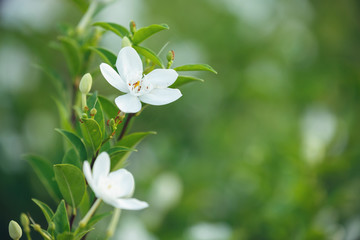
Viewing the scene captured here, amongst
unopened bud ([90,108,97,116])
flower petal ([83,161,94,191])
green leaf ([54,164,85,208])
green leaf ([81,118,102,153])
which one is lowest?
green leaf ([54,164,85,208])

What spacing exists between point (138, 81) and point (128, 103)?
0.19ft

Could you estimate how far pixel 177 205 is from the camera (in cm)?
132

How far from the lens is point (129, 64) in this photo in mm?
605

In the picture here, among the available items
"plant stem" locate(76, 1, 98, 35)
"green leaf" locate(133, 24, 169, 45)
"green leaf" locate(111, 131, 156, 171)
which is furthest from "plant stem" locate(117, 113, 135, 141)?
Answer: "plant stem" locate(76, 1, 98, 35)

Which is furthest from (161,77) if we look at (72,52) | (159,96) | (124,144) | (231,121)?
(231,121)

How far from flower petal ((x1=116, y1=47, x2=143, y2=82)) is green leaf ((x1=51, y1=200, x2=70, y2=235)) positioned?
0.74 feet

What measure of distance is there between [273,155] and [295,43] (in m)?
0.93

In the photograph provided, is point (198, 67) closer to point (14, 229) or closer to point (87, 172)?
point (87, 172)

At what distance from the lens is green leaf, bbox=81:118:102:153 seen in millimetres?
563

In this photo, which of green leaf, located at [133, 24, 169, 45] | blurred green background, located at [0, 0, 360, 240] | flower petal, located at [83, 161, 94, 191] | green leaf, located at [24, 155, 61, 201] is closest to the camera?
flower petal, located at [83, 161, 94, 191]

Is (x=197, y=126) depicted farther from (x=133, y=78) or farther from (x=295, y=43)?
(x=133, y=78)

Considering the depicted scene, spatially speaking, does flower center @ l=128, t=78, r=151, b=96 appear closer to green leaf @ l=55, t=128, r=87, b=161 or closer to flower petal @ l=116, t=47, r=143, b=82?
flower petal @ l=116, t=47, r=143, b=82

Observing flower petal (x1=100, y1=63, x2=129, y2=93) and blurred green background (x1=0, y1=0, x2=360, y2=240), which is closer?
flower petal (x1=100, y1=63, x2=129, y2=93)

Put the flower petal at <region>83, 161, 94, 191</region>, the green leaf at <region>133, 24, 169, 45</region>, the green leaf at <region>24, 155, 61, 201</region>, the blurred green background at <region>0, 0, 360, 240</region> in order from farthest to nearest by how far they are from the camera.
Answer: the blurred green background at <region>0, 0, 360, 240</region>, the green leaf at <region>24, 155, 61, 201</region>, the green leaf at <region>133, 24, 169, 45</region>, the flower petal at <region>83, 161, 94, 191</region>
